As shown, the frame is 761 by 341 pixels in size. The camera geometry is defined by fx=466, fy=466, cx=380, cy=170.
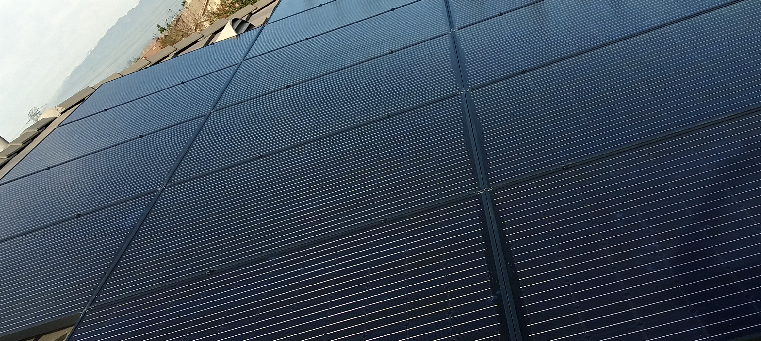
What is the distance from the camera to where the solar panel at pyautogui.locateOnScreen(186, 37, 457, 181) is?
7.04m

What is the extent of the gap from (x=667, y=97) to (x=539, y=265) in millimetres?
2716

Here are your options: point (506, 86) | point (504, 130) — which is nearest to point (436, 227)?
point (504, 130)

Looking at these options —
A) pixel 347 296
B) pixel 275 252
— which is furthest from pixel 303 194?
pixel 347 296

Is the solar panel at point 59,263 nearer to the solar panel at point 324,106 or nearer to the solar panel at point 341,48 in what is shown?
the solar panel at point 324,106

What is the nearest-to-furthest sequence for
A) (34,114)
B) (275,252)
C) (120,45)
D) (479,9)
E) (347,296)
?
1. (347,296)
2. (275,252)
3. (479,9)
4. (34,114)
5. (120,45)

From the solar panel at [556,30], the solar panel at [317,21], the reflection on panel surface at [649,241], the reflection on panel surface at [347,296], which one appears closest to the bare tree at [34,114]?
the solar panel at [317,21]

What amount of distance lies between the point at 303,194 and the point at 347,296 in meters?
1.81

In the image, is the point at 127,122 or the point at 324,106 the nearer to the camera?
the point at 324,106

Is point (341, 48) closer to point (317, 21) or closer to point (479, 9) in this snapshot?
point (317, 21)

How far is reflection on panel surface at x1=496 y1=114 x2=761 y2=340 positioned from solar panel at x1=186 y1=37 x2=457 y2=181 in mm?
2721

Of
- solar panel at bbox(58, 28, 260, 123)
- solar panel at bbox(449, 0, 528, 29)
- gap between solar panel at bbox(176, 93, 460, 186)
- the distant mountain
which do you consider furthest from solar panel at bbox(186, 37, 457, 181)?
the distant mountain

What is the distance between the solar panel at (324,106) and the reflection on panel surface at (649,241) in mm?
2721

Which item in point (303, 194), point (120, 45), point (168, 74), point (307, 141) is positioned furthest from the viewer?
point (120, 45)

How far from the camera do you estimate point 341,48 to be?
31.1ft
